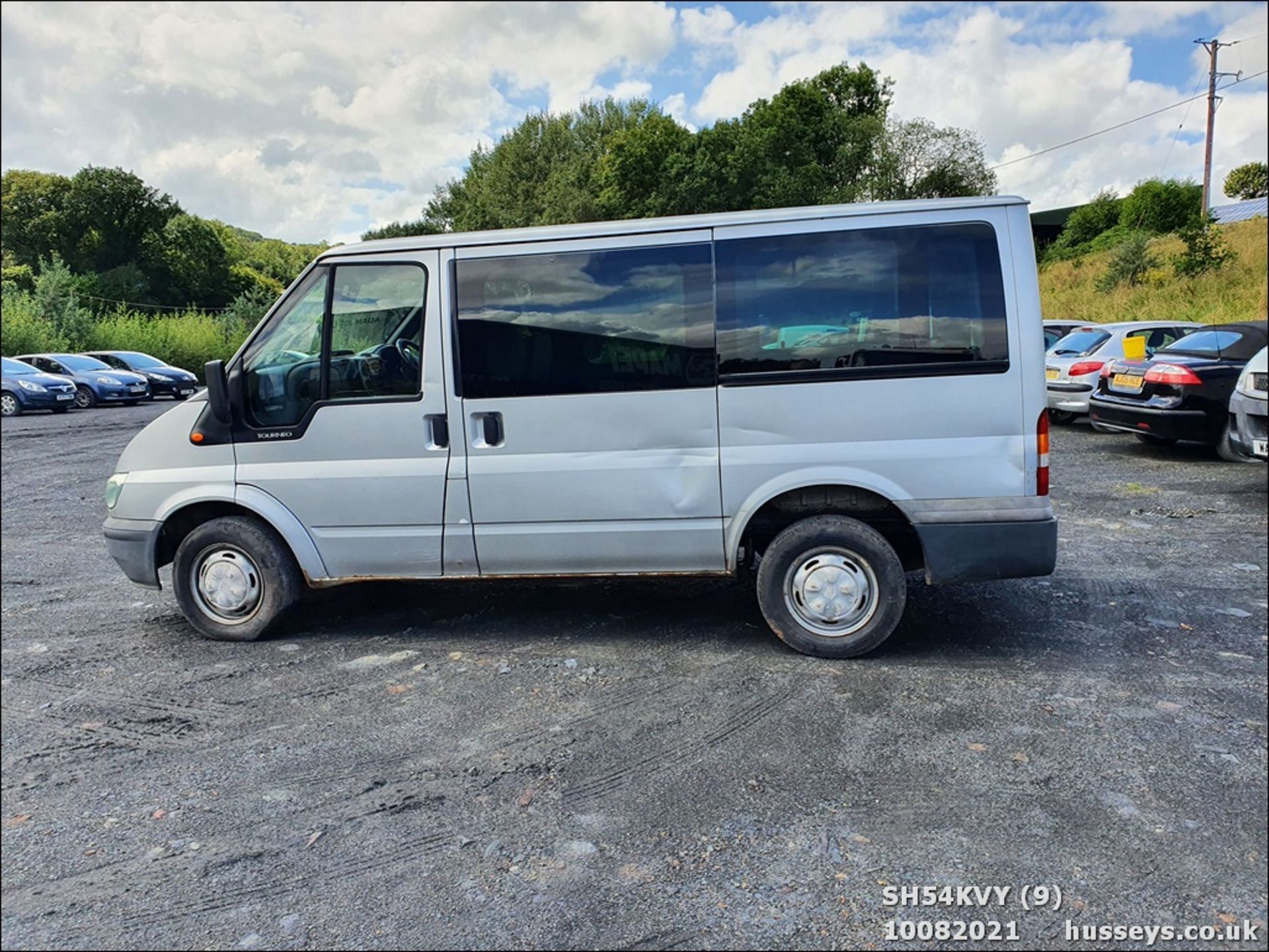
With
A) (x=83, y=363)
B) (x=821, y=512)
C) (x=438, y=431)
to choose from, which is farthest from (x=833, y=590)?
(x=83, y=363)

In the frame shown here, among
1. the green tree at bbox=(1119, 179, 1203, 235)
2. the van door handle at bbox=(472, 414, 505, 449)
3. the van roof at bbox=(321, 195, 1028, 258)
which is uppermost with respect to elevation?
the green tree at bbox=(1119, 179, 1203, 235)

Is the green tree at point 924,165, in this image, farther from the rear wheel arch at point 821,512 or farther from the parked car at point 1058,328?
the rear wheel arch at point 821,512

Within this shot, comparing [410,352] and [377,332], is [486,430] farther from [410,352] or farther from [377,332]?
[377,332]

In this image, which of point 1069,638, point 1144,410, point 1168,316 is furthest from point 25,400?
point 1168,316

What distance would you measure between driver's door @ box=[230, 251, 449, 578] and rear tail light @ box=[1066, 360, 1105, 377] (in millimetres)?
10382

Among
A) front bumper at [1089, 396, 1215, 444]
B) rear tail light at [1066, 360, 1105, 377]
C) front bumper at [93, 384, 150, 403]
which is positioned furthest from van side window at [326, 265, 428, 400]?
front bumper at [93, 384, 150, 403]

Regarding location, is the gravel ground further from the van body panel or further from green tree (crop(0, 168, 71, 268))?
green tree (crop(0, 168, 71, 268))

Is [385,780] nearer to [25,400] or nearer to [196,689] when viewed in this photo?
[196,689]

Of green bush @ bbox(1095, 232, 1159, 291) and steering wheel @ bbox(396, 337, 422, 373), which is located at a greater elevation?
green bush @ bbox(1095, 232, 1159, 291)

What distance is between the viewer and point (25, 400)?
438 centimetres

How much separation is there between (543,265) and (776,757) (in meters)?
→ 2.47

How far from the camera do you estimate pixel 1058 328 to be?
14055mm

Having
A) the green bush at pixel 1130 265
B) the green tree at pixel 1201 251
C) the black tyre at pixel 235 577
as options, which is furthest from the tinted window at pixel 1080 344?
the black tyre at pixel 235 577

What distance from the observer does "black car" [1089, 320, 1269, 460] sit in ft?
26.8
